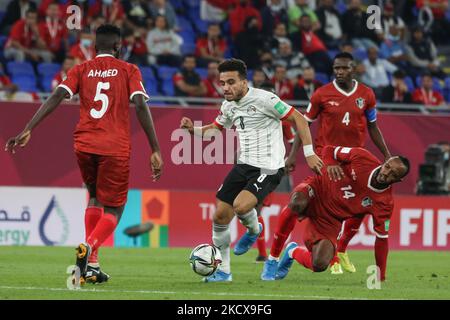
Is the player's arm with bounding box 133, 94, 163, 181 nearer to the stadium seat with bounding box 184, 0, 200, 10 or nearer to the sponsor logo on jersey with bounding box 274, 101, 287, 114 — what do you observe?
the sponsor logo on jersey with bounding box 274, 101, 287, 114

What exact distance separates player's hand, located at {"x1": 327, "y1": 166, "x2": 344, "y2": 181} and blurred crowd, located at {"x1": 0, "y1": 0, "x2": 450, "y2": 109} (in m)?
7.60

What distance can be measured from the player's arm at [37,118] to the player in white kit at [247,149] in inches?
59.4

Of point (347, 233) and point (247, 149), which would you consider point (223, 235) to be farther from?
point (347, 233)

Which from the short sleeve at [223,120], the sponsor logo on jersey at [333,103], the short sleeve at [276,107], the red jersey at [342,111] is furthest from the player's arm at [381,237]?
the sponsor logo on jersey at [333,103]

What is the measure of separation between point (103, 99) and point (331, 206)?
2680 millimetres

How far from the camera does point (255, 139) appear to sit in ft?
36.5

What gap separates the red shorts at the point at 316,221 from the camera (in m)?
11.1

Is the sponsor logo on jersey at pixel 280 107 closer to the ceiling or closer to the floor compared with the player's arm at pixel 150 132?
closer to the ceiling

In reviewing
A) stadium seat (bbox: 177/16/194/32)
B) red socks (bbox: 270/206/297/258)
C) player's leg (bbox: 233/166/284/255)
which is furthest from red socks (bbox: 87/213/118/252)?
stadium seat (bbox: 177/16/194/32)

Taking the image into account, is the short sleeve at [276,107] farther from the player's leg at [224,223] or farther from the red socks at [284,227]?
the red socks at [284,227]

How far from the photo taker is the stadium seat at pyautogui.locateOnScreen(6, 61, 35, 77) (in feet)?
65.6

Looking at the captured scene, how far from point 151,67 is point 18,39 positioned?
2544 mm
